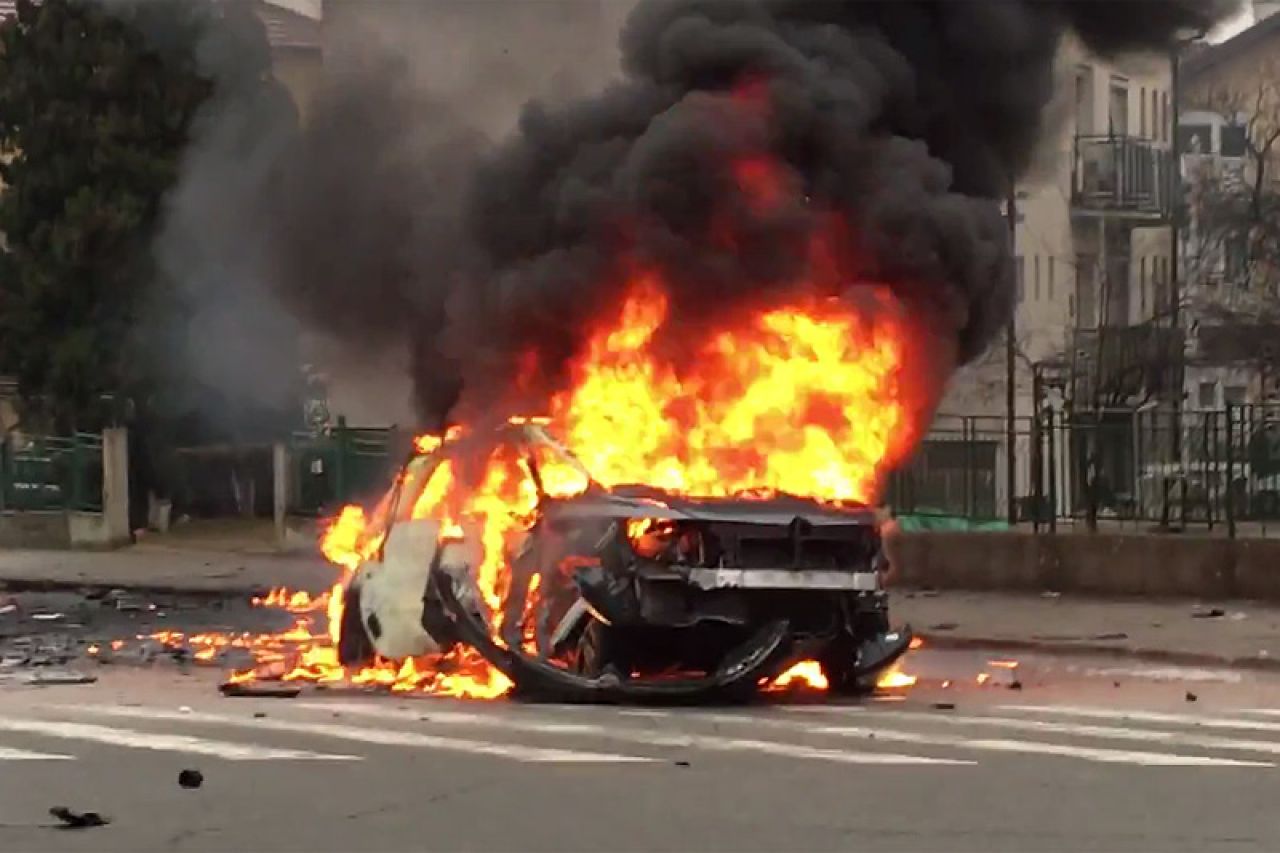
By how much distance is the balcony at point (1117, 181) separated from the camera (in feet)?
120

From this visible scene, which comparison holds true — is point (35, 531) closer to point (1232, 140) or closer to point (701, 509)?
point (701, 509)

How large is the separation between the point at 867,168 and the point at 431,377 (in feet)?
12.9

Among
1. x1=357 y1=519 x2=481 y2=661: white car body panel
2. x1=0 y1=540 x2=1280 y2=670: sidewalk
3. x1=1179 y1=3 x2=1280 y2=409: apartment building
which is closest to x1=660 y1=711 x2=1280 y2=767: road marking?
x1=357 y1=519 x2=481 y2=661: white car body panel

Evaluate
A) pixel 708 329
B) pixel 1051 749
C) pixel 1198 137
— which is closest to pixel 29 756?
pixel 1051 749

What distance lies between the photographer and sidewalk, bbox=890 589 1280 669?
674 inches

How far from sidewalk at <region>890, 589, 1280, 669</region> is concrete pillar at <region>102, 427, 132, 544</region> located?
1308cm

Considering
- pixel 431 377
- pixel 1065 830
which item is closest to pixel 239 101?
pixel 431 377

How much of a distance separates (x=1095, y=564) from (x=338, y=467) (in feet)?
37.5

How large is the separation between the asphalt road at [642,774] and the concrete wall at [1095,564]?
7050 mm

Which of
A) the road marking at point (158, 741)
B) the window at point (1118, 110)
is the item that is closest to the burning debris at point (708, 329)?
the road marking at point (158, 741)

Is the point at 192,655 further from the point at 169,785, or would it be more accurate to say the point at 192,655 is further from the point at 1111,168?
the point at 1111,168

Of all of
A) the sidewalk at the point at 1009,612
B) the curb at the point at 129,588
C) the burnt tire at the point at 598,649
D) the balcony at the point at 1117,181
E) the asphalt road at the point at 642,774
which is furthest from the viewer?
the balcony at the point at 1117,181

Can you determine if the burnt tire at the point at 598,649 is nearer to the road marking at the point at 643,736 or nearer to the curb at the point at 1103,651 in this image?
the road marking at the point at 643,736

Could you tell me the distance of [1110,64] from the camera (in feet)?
57.2
